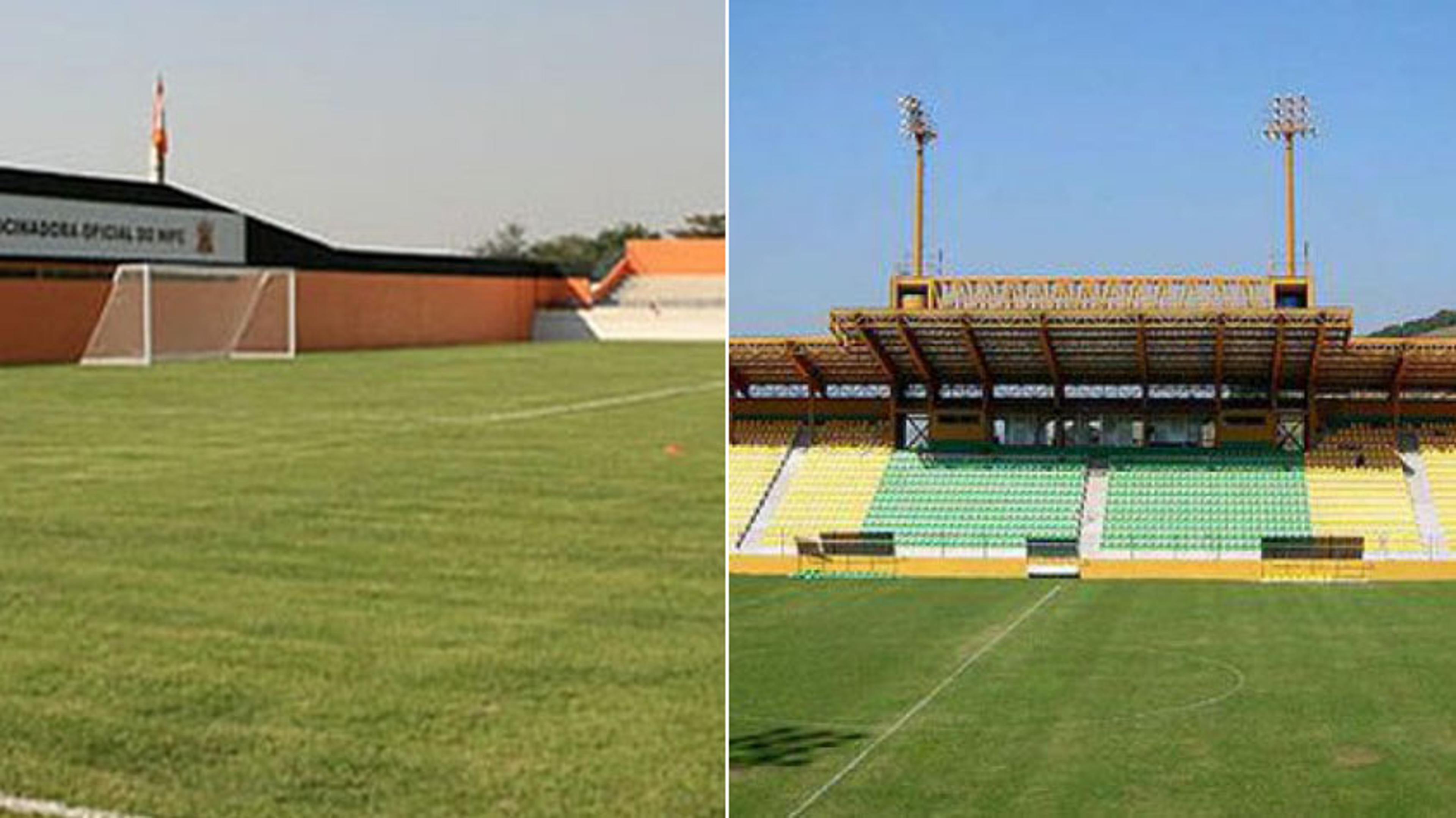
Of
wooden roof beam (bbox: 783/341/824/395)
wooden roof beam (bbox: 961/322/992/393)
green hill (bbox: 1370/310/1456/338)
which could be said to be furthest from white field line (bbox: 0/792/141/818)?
wooden roof beam (bbox: 961/322/992/393)

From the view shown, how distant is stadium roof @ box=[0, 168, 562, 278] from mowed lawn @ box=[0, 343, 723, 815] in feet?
23.5

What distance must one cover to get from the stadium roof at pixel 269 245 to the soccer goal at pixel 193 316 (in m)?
0.28

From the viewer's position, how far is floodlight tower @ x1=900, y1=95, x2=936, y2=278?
130 inches

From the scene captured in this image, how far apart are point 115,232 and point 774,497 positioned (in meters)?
5.64

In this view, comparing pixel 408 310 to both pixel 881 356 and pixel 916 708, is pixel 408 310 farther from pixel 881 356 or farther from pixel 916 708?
pixel 916 708

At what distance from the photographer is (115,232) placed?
533 inches

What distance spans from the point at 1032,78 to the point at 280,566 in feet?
5.71

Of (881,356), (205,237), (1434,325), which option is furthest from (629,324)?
(1434,325)

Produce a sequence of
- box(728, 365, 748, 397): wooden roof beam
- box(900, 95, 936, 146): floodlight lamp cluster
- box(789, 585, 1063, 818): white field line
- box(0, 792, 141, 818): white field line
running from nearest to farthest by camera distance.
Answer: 1. box(0, 792, 141, 818): white field line
2. box(900, 95, 936, 146): floodlight lamp cluster
3. box(789, 585, 1063, 818): white field line
4. box(728, 365, 748, 397): wooden roof beam

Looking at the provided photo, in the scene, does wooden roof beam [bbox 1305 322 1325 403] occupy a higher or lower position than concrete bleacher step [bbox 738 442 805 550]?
higher

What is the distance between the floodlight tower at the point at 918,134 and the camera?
10.8ft

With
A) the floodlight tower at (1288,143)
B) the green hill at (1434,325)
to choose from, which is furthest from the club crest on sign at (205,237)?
the green hill at (1434,325)

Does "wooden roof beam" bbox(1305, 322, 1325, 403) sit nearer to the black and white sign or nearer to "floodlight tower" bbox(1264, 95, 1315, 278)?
"floodlight tower" bbox(1264, 95, 1315, 278)

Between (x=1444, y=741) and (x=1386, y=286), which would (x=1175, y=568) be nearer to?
(x=1444, y=741)
